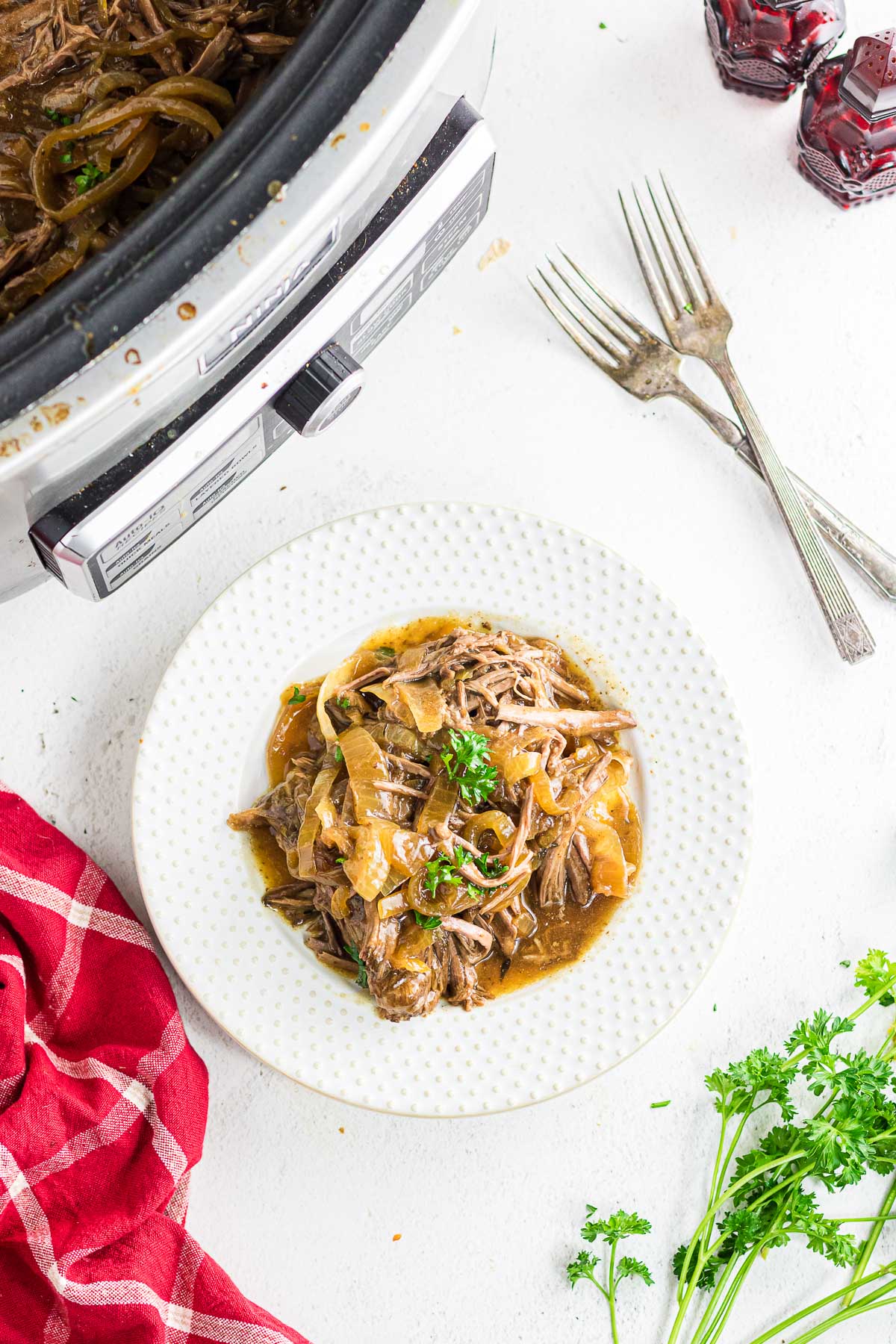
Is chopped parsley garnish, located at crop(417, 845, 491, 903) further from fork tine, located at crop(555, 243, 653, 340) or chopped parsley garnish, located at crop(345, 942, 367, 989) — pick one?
fork tine, located at crop(555, 243, 653, 340)

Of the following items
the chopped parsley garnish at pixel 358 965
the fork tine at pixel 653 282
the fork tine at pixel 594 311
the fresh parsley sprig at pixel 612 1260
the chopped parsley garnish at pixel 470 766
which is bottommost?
the fresh parsley sprig at pixel 612 1260

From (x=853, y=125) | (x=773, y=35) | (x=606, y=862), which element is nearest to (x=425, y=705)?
(x=606, y=862)

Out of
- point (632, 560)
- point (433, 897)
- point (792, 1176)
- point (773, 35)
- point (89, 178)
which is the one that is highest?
point (773, 35)

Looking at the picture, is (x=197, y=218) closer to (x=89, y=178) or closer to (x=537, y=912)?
(x=89, y=178)

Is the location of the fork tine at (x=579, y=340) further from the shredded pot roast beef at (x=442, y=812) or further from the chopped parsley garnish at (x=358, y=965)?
the chopped parsley garnish at (x=358, y=965)

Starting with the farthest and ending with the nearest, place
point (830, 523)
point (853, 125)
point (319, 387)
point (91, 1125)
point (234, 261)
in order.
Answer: point (830, 523) < point (853, 125) < point (91, 1125) < point (319, 387) < point (234, 261)

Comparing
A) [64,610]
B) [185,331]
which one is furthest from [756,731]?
[185,331]

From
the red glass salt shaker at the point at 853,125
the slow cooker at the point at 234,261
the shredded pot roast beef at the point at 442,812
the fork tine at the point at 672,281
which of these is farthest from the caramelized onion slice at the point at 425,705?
the red glass salt shaker at the point at 853,125
